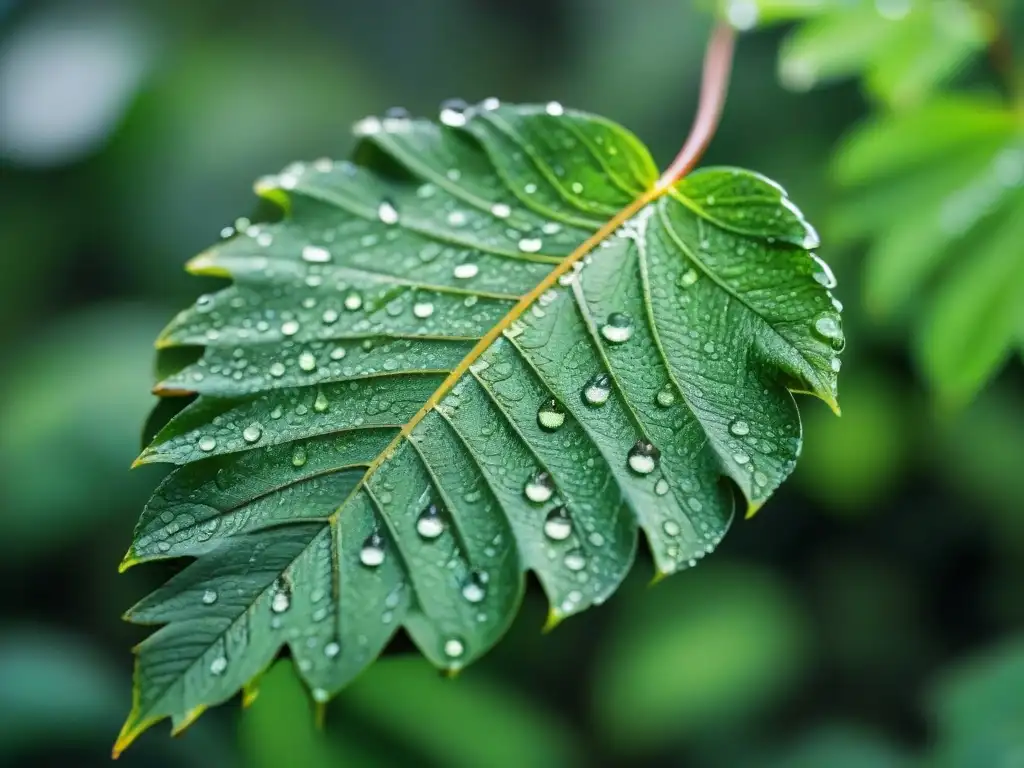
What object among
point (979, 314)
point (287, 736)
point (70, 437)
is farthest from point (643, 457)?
point (70, 437)

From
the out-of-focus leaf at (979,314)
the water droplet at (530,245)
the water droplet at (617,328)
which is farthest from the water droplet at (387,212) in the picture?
the out-of-focus leaf at (979,314)

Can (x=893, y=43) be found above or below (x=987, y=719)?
above

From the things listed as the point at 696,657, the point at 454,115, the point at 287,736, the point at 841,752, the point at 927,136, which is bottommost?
the point at 841,752

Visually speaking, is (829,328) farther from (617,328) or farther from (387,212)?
(387,212)

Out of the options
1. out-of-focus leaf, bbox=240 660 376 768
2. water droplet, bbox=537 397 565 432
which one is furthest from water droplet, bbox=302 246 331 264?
out-of-focus leaf, bbox=240 660 376 768

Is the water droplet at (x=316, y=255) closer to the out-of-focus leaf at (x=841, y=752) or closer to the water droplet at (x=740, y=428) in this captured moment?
the water droplet at (x=740, y=428)

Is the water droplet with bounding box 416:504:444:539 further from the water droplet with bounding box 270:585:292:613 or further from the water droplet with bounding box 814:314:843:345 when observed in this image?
the water droplet with bounding box 814:314:843:345
